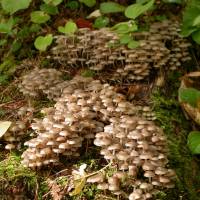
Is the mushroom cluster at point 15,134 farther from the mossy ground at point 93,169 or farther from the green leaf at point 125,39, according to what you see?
the green leaf at point 125,39

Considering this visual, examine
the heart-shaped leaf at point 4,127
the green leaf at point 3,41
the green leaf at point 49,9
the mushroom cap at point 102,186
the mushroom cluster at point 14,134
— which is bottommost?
the mushroom cap at point 102,186

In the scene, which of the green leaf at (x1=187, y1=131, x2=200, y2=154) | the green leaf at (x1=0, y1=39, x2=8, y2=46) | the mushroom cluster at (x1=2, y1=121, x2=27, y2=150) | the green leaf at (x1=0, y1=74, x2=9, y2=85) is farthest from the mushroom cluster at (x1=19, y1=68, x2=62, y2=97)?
the green leaf at (x1=187, y1=131, x2=200, y2=154)

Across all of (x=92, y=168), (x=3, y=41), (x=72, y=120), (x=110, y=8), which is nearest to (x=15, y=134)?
(x=72, y=120)

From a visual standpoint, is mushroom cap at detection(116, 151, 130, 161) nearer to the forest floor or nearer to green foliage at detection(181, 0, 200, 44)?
the forest floor

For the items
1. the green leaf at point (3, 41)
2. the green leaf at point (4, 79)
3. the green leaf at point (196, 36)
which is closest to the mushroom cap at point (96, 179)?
the green leaf at point (196, 36)

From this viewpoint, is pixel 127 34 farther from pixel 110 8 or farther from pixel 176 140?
pixel 176 140

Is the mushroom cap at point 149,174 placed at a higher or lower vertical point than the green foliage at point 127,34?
lower

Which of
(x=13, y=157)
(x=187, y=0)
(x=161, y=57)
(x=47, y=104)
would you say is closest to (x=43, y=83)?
(x=47, y=104)
